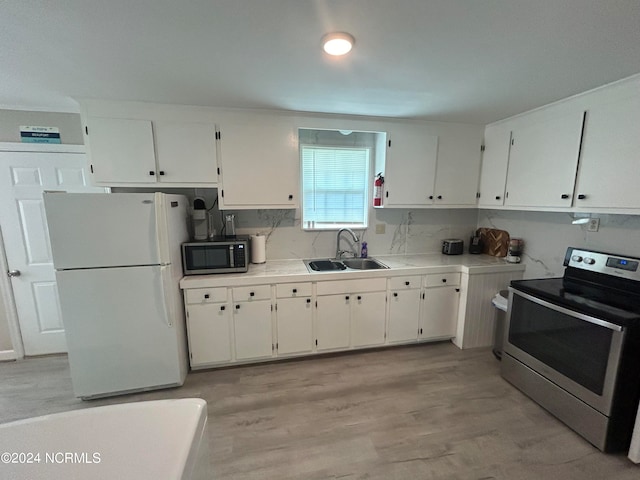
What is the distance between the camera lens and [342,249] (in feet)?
10.3

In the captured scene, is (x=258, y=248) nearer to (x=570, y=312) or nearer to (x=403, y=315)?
(x=403, y=315)

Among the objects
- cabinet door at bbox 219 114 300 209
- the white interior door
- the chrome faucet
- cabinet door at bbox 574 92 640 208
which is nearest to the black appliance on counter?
cabinet door at bbox 574 92 640 208

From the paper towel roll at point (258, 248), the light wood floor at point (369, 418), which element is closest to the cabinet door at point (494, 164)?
the light wood floor at point (369, 418)

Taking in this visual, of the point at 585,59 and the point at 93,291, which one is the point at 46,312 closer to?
the point at 93,291

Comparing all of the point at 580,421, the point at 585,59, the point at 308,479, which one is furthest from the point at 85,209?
the point at 580,421

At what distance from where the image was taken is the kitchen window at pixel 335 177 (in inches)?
117

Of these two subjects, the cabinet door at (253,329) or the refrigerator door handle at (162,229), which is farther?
the cabinet door at (253,329)

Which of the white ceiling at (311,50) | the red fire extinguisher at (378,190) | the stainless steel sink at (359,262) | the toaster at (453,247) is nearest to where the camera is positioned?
the white ceiling at (311,50)

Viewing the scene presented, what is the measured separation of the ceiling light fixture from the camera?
4.27 ft

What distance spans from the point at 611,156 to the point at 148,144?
3.54 m

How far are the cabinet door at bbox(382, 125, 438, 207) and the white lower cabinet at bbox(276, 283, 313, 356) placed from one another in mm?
1329

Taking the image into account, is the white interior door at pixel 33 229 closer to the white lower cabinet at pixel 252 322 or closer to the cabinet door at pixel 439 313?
the white lower cabinet at pixel 252 322

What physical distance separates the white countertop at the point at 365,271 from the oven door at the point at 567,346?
58 centimetres

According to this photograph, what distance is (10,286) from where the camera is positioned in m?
2.56
